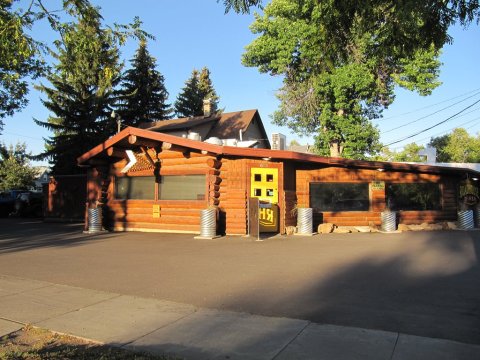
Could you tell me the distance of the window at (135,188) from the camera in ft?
57.1

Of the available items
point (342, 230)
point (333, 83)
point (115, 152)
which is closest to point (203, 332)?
point (342, 230)

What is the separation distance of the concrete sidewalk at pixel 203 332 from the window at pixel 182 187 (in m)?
9.40

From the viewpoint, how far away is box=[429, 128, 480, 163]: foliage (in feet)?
219

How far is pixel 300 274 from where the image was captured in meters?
8.23

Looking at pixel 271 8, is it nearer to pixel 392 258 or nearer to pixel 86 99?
pixel 86 99

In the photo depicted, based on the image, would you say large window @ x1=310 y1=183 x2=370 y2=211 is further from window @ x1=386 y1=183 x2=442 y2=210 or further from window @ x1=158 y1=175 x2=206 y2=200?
window @ x1=158 y1=175 x2=206 y2=200

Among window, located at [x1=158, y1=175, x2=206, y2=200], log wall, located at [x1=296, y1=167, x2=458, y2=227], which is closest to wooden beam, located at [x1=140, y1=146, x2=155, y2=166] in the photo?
window, located at [x1=158, y1=175, x2=206, y2=200]

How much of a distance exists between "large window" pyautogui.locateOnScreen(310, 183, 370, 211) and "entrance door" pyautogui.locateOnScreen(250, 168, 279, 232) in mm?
2400

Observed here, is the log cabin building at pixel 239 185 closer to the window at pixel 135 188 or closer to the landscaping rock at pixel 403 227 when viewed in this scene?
the window at pixel 135 188

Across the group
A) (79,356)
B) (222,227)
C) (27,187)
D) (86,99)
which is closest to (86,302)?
(79,356)

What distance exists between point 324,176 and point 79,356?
45.7 ft

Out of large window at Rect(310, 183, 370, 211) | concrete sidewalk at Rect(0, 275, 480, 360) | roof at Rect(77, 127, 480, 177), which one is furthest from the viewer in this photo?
large window at Rect(310, 183, 370, 211)

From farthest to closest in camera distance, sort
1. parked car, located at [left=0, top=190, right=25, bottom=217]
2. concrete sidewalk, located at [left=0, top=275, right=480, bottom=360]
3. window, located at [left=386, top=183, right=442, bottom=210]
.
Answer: parked car, located at [left=0, top=190, right=25, bottom=217] < window, located at [left=386, top=183, right=442, bottom=210] < concrete sidewalk, located at [left=0, top=275, right=480, bottom=360]

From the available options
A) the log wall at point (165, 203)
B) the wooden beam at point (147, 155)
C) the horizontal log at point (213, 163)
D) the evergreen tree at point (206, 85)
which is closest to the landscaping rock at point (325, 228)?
the log wall at point (165, 203)
